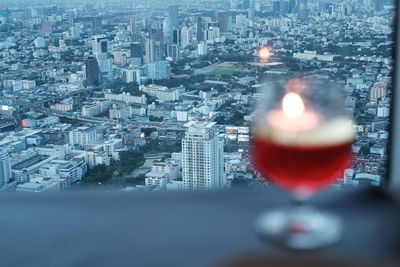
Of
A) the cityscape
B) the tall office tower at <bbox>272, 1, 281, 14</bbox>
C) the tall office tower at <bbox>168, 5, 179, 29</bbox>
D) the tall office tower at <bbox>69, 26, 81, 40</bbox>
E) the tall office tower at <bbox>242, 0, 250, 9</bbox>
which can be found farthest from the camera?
the tall office tower at <bbox>69, 26, 81, 40</bbox>

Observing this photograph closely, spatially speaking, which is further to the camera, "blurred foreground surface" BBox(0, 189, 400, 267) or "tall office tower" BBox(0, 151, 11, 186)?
"tall office tower" BBox(0, 151, 11, 186)

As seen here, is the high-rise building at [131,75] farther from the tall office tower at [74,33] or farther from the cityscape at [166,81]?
the tall office tower at [74,33]

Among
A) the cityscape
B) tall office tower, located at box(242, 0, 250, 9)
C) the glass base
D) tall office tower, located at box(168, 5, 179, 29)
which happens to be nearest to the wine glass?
the glass base

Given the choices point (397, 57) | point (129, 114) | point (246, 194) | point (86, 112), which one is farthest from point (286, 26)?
point (246, 194)

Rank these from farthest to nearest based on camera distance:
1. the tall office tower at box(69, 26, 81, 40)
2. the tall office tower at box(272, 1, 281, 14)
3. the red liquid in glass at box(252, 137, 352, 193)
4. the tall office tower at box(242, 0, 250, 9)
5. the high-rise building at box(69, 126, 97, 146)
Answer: the tall office tower at box(69, 26, 81, 40) → the tall office tower at box(242, 0, 250, 9) → the tall office tower at box(272, 1, 281, 14) → the high-rise building at box(69, 126, 97, 146) → the red liquid in glass at box(252, 137, 352, 193)

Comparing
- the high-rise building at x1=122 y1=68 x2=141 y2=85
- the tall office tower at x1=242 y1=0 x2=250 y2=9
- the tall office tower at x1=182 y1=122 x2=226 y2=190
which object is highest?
the tall office tower at x1=242 y1=0 x2=250 y2=9

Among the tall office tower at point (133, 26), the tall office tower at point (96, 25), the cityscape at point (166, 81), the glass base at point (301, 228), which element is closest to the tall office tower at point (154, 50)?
→ the cityscape at point (166, 81)

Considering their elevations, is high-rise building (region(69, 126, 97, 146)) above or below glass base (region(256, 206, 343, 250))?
below

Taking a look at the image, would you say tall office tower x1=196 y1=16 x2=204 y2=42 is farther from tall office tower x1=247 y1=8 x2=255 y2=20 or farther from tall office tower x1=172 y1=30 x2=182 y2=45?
tall office tower x1=247 y1=8 x2=255 y2=20
